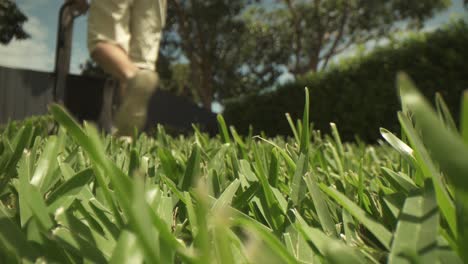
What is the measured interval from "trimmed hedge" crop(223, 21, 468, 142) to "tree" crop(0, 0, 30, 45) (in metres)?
10.8

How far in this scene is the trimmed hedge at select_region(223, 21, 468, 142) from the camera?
6.29m

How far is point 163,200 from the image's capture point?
524 millimetres

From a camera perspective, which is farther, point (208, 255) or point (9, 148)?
point (9, 148)

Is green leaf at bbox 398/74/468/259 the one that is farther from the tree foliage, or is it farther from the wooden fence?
the tree foliage

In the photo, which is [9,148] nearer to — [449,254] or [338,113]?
[449,254]

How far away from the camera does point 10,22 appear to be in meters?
15.0

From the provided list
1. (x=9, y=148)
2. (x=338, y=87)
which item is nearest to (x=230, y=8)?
→ (x=338, y=87)

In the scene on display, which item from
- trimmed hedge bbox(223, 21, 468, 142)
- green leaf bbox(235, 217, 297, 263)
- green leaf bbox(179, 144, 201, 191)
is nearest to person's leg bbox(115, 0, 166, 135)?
green leaf bbox(179, 144, 201, 191)

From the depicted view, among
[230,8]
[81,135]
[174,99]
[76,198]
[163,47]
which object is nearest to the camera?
[81,135]

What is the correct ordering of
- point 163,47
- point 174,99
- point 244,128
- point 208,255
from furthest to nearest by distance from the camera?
point 163,47, point 174,99, point 244,128, point 208,255

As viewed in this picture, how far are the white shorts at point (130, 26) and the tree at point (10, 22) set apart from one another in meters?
12.4

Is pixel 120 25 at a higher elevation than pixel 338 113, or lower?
higher

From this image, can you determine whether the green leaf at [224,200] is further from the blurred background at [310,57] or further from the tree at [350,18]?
the tree at [350,18]

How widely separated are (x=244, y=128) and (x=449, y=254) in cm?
1077
